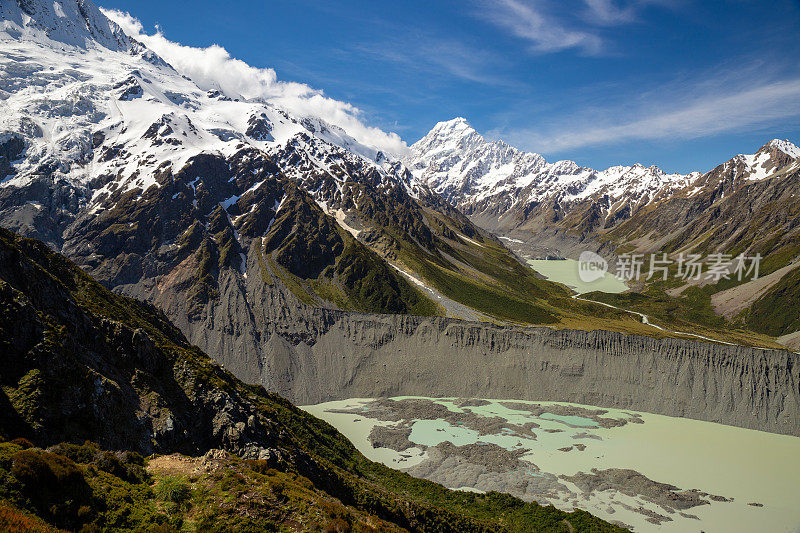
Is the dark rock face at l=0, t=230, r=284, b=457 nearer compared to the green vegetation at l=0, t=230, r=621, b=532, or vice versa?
the green vegetation at l=0, t=230, r=621, b=532

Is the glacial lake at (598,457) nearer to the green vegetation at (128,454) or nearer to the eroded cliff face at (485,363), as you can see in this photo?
the eroded cliff face at (485,363)

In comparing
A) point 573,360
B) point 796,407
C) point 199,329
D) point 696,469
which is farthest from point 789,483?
point 199,329

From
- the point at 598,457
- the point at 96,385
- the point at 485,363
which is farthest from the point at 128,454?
the point at 485,363

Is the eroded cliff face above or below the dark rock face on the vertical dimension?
below

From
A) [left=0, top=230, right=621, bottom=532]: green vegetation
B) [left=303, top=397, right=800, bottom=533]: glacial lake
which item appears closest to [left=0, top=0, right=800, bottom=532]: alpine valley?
[left=0, top=230, right=621, bottom=532]: green vegetation

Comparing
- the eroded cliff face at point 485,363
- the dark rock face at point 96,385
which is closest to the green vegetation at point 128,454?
the dark rock face at point 96,385

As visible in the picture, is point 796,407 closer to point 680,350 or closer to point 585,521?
point 680,350

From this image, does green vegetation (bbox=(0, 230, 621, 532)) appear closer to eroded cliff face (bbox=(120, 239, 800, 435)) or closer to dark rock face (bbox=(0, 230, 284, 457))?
dark rock face (bbox=(0, 230, 284, 457))
